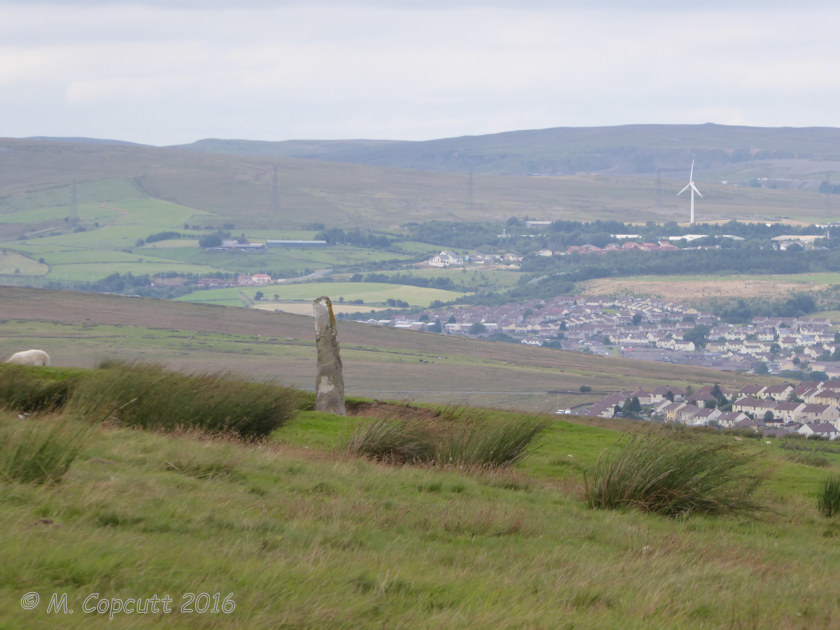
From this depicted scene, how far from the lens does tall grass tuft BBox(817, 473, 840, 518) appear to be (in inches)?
439

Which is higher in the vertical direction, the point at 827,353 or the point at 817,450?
the point at 817,450

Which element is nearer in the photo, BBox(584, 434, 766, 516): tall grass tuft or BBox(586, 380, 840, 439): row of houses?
BBox(584, 434, 766, 516): tall grass tuft

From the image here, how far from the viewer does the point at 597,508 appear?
1012 centimetres

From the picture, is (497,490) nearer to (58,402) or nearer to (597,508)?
(597,508)

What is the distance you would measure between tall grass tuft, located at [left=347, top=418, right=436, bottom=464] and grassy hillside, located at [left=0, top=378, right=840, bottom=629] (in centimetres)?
94

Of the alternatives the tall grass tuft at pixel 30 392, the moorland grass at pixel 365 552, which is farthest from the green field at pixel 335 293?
the moorland grass at pixel 365 552

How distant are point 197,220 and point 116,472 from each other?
15361 centimetres

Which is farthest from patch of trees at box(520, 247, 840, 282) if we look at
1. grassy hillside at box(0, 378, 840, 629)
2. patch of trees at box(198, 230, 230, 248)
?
grassy hillside at box(0, 378, 840, 629)

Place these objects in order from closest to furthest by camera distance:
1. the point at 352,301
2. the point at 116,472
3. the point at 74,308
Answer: the point at 116,472, the point at 74,308, the point at 352,301

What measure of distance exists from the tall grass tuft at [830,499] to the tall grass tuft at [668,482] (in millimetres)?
1114

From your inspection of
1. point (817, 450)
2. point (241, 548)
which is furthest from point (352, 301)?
point (241, 548)

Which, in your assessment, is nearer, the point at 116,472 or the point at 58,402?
the point at 116,472

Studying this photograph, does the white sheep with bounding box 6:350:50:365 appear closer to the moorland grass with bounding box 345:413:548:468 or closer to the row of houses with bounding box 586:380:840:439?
the moorland grass with bounding box 345:413:548:468

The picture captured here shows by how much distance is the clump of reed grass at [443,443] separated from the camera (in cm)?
1196
